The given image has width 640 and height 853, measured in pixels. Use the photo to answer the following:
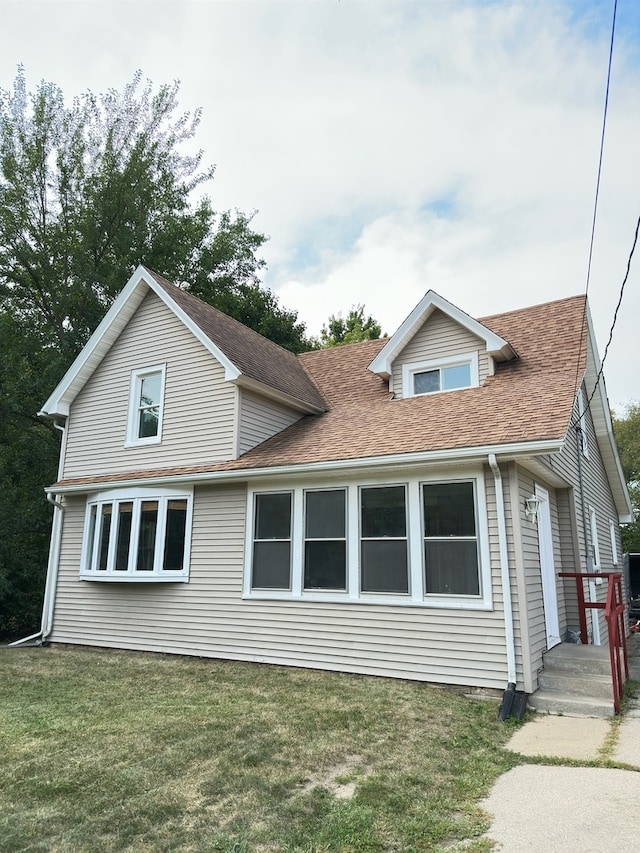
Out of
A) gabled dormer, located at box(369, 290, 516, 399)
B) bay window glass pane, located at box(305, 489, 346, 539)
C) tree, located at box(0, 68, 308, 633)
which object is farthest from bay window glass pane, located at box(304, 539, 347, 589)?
tree, located at box(0, 68, 308, 633)

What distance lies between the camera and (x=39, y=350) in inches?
714

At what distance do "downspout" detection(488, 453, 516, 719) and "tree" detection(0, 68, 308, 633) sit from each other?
40.3 feet

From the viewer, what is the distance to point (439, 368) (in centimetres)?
1012

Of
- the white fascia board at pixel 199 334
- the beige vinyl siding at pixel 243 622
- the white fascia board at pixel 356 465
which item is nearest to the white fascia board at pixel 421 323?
the white fascia board at pixel 199 334

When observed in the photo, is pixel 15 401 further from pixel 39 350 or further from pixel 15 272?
pixel 15 272

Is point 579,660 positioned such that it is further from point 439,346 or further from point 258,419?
point 258,419

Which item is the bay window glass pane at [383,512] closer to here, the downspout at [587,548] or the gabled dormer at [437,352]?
the gabled dormer at [437,352]

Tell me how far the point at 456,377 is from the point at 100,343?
7038 mm

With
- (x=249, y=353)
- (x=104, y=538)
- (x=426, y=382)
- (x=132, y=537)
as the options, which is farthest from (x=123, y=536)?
(x=426, y=382)

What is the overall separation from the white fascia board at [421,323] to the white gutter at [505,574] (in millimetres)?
3190

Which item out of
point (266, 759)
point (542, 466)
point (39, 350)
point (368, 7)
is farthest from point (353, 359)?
point (39, 350)

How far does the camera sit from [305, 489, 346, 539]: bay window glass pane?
8.33 m

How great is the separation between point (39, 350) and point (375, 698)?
52.7 ft

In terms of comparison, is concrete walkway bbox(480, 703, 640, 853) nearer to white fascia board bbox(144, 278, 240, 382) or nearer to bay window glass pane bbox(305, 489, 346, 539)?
bay window glass pane bbox(305, 489, 346, 539)
